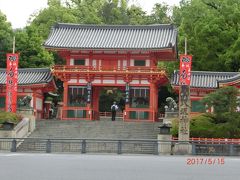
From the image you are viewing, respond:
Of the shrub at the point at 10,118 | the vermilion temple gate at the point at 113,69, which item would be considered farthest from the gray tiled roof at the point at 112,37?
the shrub at the point at 10,118

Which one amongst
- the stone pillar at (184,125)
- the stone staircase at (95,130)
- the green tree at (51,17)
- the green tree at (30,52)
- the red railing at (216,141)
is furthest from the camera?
the green tree at (51,17)

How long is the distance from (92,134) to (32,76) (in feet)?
44.5

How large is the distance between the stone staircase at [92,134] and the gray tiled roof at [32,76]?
6.05 m

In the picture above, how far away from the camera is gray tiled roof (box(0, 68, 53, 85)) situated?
49778 millimetres

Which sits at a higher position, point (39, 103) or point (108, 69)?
point (108, 69)

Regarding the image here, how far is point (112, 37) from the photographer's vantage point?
5272cm

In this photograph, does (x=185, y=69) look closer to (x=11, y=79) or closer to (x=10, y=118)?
(x=10, y=118)

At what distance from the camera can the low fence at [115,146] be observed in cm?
3039

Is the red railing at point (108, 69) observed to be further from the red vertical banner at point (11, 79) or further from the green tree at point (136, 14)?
the green tree at point (136, 14)

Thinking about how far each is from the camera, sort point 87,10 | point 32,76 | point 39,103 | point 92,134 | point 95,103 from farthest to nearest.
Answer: point 87,10, point 95,103, point 39,103, point 32,76, point 92,134

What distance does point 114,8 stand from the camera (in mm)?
85562

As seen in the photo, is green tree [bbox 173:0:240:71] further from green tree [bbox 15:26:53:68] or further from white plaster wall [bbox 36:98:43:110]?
green tree [bbox 15:26:53:68]

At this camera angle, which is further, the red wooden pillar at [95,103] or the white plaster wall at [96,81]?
the red wooden pillar at [95,103]

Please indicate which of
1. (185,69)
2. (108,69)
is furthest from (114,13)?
(185,69)
